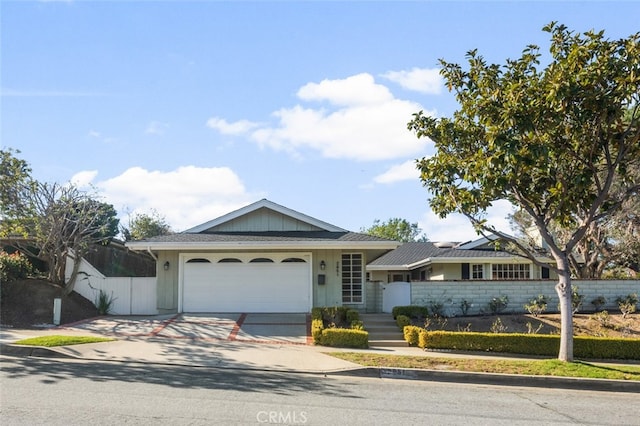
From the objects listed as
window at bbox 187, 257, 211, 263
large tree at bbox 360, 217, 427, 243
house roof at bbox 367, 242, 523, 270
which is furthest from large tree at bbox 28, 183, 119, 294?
large tree at bbox 360, 217, 427, 243

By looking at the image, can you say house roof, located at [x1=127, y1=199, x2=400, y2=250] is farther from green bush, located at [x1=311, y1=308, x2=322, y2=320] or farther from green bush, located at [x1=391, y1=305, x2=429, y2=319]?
green bush, located at [x1=311, y1=308, x2=322, y2=320]

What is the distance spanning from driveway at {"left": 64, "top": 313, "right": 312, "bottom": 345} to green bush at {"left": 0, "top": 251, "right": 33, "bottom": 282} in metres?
3.73

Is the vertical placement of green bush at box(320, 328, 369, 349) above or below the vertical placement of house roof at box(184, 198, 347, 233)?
below

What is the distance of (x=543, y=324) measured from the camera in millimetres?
17312

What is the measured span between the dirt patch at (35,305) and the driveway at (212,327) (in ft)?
3.49

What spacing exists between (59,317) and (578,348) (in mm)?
15224

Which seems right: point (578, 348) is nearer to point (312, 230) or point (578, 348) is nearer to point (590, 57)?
point (590, 57)

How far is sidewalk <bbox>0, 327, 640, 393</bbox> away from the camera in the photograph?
36.0 feet

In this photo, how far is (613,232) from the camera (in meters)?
23.1

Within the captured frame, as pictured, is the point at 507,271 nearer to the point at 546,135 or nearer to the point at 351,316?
the point at 351,316

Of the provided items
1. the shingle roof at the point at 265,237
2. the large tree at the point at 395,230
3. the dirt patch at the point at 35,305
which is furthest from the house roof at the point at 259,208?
the large tree at the point at 395,230

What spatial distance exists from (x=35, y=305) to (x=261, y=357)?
10307 millimetres

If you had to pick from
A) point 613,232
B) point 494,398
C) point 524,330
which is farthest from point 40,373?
point 613,232

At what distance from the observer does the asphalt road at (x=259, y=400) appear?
23.5ft
